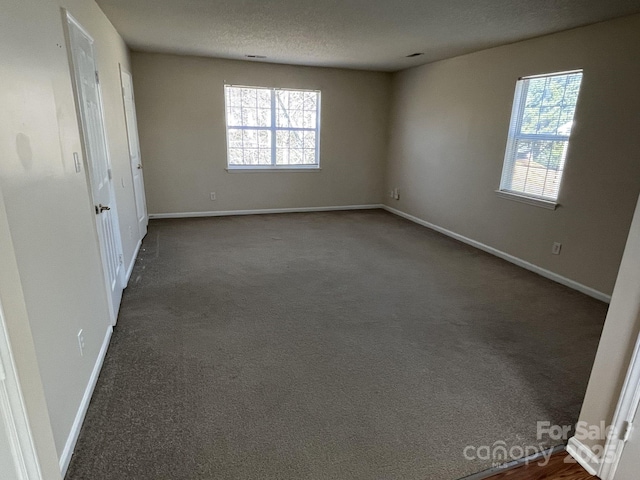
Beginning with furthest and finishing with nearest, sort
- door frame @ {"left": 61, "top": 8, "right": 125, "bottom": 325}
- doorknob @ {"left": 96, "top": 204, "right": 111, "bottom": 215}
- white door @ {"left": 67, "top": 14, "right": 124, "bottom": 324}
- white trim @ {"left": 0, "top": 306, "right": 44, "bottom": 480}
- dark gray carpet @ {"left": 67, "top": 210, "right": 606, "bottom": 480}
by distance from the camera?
doorknob @ {"left": 96, "top": 204, "right": 111, "bottom": 215}, white door @ {"left": 67, "top": 14, "right": 124, "bottom": 324}, door frame @ {"left": 61, "top": 8, "right": 125, "bottom": 325}, dark gray carpet @ {"left": 67, "top": 210, "right": 606, "bottom": 480}, white trim @ {"left": 0, "top": 306, "right": 44, "bottom": 480}

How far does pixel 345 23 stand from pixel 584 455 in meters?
3.58

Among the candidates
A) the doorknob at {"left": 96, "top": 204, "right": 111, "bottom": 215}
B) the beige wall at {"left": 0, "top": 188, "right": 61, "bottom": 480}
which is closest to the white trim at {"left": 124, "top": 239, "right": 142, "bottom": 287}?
the doorknob at {"left": 96, "top": 204, "right": 111, "bottom": 215}

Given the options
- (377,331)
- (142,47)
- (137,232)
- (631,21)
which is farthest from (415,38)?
(137,232)

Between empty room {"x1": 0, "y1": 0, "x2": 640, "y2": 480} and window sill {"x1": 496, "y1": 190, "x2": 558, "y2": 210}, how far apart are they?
0.9 inches

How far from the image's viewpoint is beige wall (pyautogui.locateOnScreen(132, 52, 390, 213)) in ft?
17.9

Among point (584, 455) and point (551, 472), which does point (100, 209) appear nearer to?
point (551, 472)

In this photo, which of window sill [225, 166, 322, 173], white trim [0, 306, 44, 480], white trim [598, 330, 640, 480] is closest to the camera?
white trim [0, 306, 44, 480]

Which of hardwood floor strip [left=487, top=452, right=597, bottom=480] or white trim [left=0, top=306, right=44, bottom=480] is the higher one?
white trim [left=0, top=306, right=44, bottom=480]

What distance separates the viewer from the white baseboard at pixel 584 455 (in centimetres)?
161

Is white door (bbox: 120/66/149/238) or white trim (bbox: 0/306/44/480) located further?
white door (bbox: 120/66/149/238)

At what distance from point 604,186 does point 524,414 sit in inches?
96.2

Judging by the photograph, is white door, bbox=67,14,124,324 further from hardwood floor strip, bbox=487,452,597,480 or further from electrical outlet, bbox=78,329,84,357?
hardwood floor strip, bbox=487,452,597,480

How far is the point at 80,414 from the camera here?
5.86ft

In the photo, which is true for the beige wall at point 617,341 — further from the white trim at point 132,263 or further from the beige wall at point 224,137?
the beige wall at point 224,137
